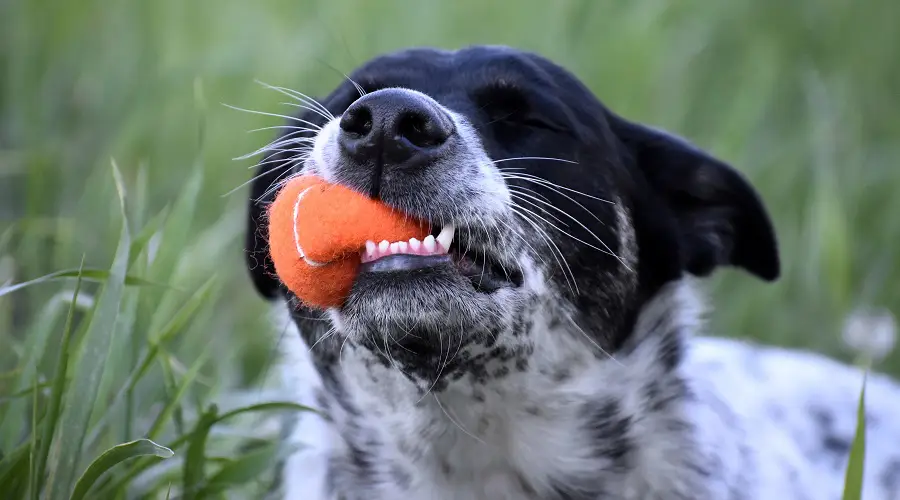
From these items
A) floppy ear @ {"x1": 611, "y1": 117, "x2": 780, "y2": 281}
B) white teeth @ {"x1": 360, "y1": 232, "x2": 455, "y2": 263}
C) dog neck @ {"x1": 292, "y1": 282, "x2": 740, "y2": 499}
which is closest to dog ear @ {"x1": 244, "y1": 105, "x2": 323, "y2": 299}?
dog neck @ {"x1": 292, "y1": 282, "x2": 740, "y2": 499}

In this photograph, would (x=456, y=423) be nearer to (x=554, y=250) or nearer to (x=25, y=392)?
(x=554, y=250)

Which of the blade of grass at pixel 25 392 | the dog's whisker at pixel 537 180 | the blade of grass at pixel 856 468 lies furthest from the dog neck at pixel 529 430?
the blade of grass at pixel 25 392

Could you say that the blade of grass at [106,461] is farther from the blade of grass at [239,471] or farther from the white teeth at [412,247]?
the white teeth at [412,247]

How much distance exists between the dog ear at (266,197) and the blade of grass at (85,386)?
43 centimetres

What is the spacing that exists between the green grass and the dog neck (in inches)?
25.5

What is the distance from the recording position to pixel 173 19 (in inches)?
241

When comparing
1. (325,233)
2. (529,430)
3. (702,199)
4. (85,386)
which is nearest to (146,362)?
(85,386)

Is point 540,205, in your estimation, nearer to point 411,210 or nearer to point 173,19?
point 411,210

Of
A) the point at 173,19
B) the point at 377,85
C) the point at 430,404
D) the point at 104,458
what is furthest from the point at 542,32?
the point at 104,458

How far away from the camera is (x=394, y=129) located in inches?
82.4

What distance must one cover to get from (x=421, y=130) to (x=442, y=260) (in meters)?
0.29

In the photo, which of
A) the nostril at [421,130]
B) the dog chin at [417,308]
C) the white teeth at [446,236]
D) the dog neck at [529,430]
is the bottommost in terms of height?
the dog neck at [529,430]

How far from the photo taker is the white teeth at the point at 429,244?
2.21m

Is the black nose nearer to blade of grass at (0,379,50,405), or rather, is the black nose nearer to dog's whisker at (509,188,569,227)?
dog's whisker at (509,188,569,227)
